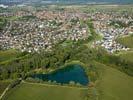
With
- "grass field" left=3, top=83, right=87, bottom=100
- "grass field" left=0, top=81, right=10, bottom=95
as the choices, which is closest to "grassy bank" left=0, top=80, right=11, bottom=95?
"grass field" left=0, top=81, right=10, bottom=95

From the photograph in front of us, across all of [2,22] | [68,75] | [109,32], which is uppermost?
[109,32]

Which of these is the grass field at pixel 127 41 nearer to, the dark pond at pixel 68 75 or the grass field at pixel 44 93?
the dark pond at pixel 68 75

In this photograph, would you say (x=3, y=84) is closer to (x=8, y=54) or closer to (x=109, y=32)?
(x=8, y=54)

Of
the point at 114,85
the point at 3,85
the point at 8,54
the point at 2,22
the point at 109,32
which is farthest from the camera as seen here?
the point at 2,22

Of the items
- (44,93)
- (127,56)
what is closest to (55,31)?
(127,56)

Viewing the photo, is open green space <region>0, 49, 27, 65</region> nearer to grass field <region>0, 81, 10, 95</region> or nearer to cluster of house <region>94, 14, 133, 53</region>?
grass field <region>0, 81, 10, 95</region>

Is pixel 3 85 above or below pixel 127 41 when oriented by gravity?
above

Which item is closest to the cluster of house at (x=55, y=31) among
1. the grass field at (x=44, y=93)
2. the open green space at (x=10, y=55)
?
the open green space at (x=10, y=55)

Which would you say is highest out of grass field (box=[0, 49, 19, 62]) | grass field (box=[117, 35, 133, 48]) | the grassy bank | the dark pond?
the grassy bank
